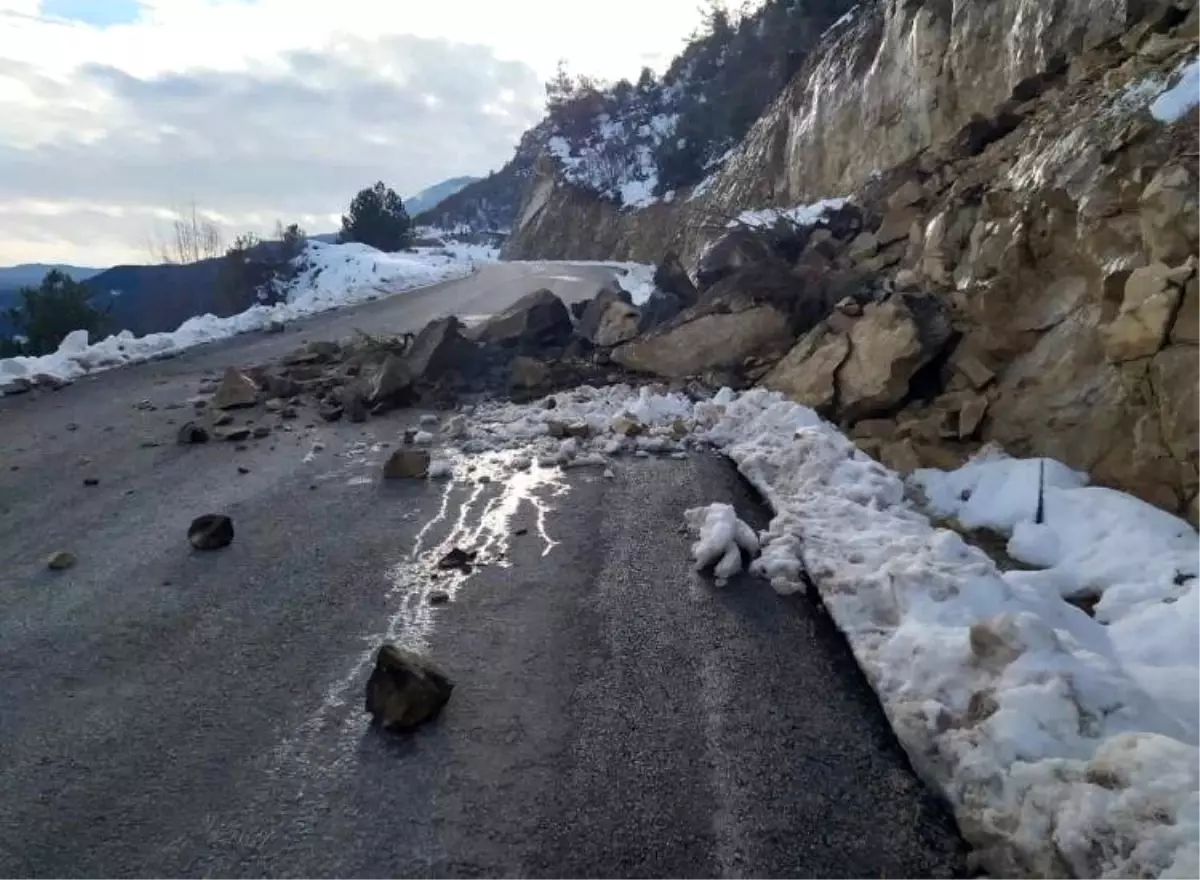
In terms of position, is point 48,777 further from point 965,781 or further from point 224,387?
point 224,387

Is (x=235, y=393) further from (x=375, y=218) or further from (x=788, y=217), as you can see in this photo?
(x=375, y=218)

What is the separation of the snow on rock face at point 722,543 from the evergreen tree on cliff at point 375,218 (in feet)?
111

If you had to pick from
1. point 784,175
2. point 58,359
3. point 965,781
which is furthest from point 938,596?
point 784,175

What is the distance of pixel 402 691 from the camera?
12.6ft

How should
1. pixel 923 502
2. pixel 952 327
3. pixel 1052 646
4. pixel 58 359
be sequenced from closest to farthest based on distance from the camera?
pixel 1052 646, pixel 923 502, pixel 952 327, pixel 58 359

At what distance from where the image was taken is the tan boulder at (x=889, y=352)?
787 centimetres

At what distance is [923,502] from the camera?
254 inches

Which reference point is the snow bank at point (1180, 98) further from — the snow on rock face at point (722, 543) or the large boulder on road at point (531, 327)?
the large boulder on road at point (531, 327)

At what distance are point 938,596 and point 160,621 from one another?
422 centimetres

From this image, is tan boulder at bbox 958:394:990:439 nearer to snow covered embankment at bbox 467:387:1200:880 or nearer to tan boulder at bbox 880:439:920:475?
tan boulder at bbox 880:439:920:475

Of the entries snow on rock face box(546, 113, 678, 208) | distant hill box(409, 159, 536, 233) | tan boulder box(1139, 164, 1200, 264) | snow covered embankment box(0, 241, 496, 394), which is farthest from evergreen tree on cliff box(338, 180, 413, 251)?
distant hill box(409, 159, 536, 233)

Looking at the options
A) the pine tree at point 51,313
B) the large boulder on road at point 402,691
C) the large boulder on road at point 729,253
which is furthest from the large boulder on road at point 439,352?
the pine tree at point 51,313

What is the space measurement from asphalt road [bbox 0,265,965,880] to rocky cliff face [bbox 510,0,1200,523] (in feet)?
7.29

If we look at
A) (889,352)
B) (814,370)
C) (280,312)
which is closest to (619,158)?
(280,312)
